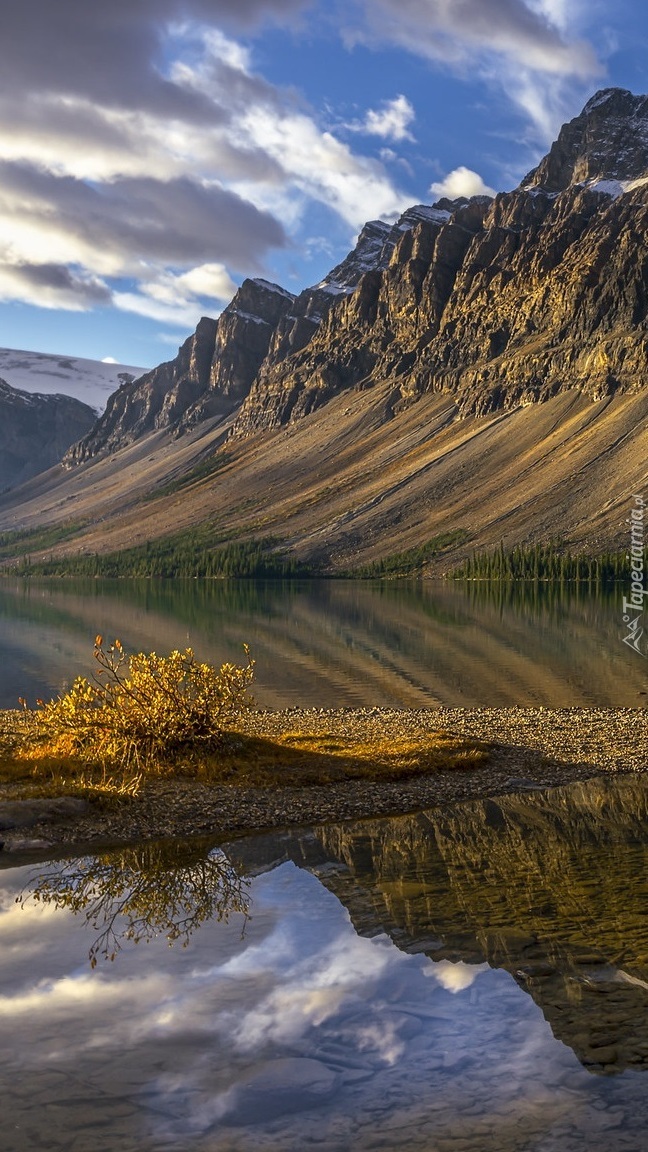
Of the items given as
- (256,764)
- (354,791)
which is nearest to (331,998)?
(354,791)

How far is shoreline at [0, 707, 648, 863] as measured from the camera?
24.1 metres

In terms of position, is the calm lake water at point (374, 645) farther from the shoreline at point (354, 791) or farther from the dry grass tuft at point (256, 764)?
the dry grass tuft at point (256, 764)

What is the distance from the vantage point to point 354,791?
2777 centimetres

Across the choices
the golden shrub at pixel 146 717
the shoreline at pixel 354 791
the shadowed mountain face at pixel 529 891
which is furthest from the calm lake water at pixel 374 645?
the shadowed mountain face at pixel 529 891

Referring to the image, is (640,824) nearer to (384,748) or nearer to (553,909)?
(553,909)

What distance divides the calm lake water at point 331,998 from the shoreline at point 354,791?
5.45 feet

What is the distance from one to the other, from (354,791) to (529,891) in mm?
9376

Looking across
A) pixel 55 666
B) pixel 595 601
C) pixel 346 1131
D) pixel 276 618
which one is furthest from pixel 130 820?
pixel 595 601

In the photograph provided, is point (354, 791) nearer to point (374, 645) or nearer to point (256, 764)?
point (256, 764)

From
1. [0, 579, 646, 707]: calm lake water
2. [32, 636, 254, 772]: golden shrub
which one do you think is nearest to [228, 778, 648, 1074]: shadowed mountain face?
[32, 636, 254, 772]: golden shrub

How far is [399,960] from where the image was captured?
621 inches

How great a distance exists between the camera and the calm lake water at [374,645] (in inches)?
2062

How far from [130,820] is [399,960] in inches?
430

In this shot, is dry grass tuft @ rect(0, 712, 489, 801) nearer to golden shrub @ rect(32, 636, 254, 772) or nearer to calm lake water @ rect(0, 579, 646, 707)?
golden shrub @ rect(32, 636, 254, 772)
